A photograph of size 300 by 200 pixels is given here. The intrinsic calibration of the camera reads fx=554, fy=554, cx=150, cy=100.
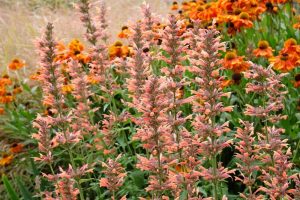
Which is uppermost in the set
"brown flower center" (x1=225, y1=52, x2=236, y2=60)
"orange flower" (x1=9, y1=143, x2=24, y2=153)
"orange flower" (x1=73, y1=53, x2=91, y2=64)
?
"orange flower" (x1=73, y1=53, x2=91, y2=64)

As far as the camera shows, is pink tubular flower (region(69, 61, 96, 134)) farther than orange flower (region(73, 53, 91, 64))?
No

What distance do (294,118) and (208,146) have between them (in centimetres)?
219

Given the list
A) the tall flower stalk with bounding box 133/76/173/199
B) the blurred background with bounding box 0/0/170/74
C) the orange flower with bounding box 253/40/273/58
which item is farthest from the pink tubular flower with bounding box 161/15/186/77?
the blurred background with bounding box 0/0/170/74

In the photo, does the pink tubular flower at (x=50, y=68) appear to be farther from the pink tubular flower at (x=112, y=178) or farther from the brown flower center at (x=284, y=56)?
the brown flower center at (x=284, y=56)

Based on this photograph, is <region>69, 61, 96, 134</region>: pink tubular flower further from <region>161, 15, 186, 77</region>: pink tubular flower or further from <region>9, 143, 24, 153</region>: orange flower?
<region>9, 143, 24, 153</region>: orange flower

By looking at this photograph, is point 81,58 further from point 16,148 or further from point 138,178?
point 138,178

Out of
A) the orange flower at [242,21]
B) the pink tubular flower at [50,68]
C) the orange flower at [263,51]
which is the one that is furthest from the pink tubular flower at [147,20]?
the orange flower at [242,21]

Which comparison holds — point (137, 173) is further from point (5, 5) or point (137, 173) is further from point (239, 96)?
point (5, 5)

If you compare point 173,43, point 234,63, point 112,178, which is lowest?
point 112,178

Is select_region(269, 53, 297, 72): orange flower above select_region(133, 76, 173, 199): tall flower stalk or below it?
above

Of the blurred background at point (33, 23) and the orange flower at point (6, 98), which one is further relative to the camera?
the blurred background at point (33, 23)

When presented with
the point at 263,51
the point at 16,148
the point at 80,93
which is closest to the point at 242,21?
the point at 263,51

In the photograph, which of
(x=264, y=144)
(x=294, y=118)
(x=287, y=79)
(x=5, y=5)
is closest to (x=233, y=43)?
(x=287, y=79)

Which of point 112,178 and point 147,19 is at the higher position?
point 147,19
